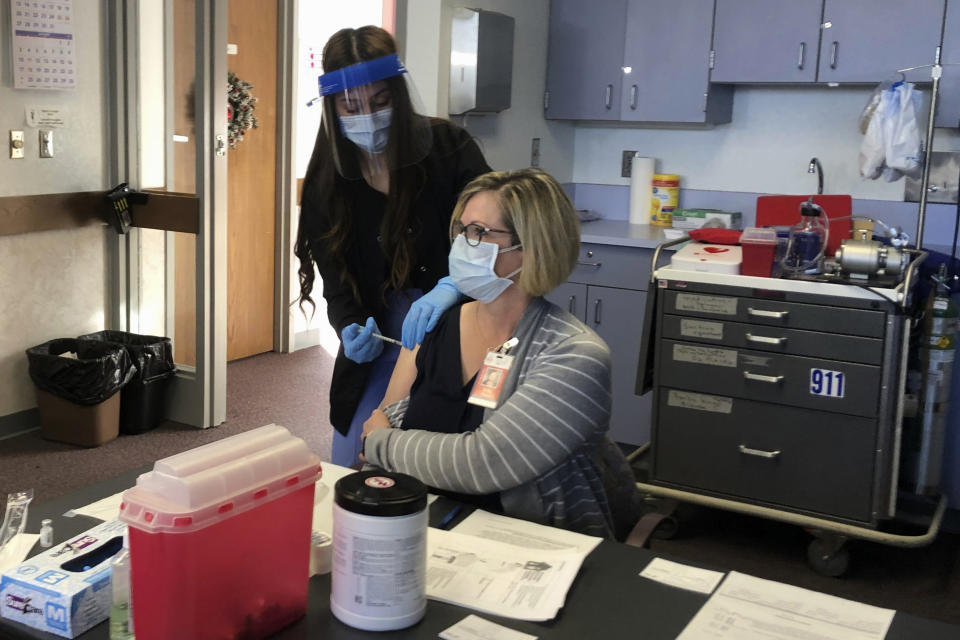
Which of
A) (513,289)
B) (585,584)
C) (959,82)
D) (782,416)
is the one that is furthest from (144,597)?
(959,82)

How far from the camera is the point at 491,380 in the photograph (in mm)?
1701

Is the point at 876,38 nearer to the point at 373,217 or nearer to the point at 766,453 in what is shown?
the point at 766,453

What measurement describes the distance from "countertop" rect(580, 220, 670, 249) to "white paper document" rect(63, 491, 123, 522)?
2506 millimetres

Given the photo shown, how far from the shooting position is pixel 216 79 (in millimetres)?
3861

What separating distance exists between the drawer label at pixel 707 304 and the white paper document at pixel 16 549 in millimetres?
2209

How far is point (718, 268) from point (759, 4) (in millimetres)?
1337

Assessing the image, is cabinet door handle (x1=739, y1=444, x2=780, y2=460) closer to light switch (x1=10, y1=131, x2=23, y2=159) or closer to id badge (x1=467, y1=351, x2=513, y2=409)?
id badge (x1=467, y1=351, x2=513, y2=409)

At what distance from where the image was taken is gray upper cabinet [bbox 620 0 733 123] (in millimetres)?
4039

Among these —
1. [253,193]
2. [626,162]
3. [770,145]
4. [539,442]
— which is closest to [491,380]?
[539,442]

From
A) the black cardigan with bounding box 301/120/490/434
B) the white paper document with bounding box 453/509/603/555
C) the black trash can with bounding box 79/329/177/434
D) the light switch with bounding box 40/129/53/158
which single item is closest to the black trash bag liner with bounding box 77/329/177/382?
the black trash can with bounding box 79/329/177/434

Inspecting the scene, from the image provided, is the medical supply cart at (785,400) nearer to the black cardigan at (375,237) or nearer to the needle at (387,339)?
the black cardigan at (375,237)

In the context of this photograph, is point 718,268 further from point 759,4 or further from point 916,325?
point 759,4

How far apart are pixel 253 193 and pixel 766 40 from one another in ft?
8.64

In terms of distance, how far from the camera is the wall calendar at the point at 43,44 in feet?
11.9
